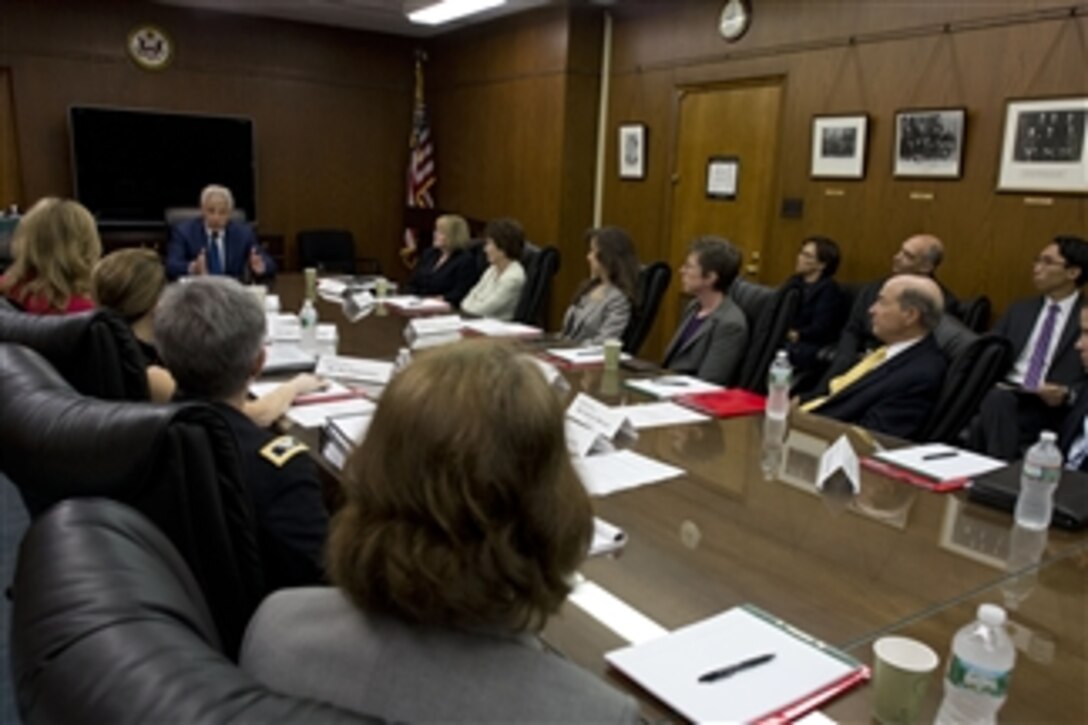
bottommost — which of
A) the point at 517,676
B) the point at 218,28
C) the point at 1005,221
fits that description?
the point at 517,676

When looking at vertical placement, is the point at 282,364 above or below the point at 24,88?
below

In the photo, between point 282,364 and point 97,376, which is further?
point 282,364

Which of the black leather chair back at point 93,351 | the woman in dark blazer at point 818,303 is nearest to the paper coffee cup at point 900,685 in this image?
the black leather chair back at point 93,351

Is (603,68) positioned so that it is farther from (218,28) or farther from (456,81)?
(218,28)

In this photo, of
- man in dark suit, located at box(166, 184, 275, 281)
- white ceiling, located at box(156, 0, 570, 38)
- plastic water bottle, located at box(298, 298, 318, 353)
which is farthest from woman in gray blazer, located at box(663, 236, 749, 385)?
white ceiling, located at box(156, 0, 570, 38)

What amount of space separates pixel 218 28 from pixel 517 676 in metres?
7.49

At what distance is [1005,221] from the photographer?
13.4 feet

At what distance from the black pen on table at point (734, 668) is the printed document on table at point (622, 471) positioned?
2.08ft

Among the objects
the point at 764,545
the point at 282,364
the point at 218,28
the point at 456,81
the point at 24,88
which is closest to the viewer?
the point at 764,545

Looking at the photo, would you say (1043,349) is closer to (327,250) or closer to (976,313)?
(976,313)

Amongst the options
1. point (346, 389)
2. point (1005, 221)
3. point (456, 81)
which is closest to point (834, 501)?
point (346, 389)

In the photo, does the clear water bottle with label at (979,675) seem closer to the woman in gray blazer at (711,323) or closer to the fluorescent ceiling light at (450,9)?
the woman in gray blazer at (711,323)

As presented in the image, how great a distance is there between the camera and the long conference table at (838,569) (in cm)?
116

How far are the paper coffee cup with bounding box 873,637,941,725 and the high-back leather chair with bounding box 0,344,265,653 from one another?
88cm
